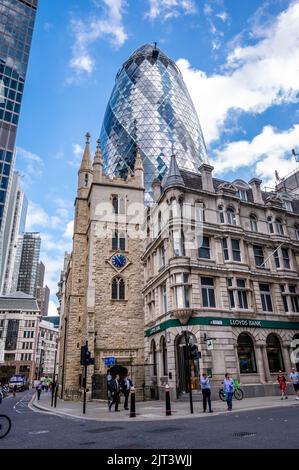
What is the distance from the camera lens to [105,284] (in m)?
32.9

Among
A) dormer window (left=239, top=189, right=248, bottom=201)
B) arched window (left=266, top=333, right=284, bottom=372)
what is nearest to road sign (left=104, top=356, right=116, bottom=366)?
arched window (left=266, top=333, right=284, bottom=372)

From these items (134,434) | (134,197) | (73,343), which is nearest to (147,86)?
(134,197)

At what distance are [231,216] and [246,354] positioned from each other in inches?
418

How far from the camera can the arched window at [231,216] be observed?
2655 centimetres

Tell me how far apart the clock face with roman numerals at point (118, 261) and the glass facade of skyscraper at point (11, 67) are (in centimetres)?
3805

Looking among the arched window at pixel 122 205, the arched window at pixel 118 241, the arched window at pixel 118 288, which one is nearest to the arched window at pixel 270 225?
the arched window at pixel 118 241

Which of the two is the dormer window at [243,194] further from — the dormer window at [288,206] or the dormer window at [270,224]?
the dormer window at [288,206]

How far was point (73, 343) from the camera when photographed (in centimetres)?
3303

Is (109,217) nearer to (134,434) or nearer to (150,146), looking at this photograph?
(134,434)

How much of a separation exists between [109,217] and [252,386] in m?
21.6

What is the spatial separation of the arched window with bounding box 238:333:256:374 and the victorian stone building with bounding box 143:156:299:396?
0.07 m

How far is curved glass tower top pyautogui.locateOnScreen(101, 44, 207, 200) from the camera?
213 feet

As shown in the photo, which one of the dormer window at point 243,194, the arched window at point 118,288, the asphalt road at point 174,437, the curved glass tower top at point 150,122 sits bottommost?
the asphalt road at point 174,437

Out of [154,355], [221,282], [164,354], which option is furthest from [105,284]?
[221,282]
